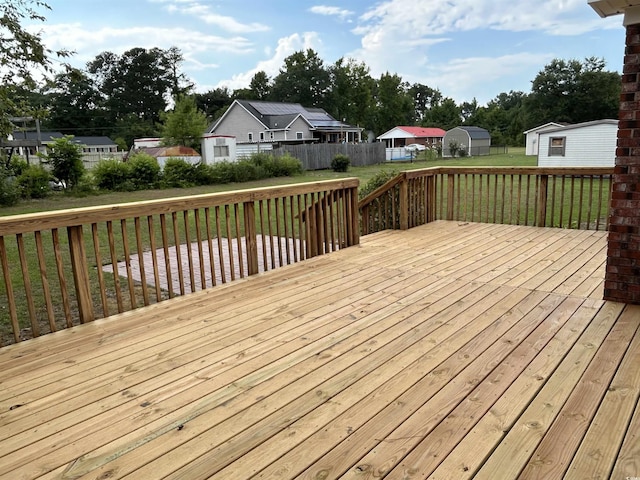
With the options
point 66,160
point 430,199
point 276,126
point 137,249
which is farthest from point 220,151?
point 137,249

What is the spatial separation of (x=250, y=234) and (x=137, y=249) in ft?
3.11

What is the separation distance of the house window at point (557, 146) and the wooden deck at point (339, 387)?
1630 centimetres

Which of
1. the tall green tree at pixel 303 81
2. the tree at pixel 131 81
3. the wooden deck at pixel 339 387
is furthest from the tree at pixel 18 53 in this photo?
the tall green tree at pixel 303 81

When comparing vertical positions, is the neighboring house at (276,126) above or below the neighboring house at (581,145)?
above

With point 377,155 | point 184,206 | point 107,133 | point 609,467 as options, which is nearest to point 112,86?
point 107,133

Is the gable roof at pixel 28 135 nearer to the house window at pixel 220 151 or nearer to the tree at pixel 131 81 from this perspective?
the house window at pixel 220 151

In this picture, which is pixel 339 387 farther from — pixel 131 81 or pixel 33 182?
pixel 131 81

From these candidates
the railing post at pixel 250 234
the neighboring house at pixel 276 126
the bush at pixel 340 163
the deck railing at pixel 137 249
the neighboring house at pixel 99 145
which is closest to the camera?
the deck railing at pixel 137 249

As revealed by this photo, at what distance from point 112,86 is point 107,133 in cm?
492

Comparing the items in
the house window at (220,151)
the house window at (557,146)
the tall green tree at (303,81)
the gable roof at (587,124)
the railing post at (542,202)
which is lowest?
A: the railing post at (542,202)

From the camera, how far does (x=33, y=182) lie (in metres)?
13.0

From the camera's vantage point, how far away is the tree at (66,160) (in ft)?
44.6

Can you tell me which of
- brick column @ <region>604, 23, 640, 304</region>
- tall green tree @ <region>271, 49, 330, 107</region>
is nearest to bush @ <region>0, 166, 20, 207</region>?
brick column @ <region>604, 23, 640, 304</region>

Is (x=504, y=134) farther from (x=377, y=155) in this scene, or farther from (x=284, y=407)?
(x=284, y=407)
